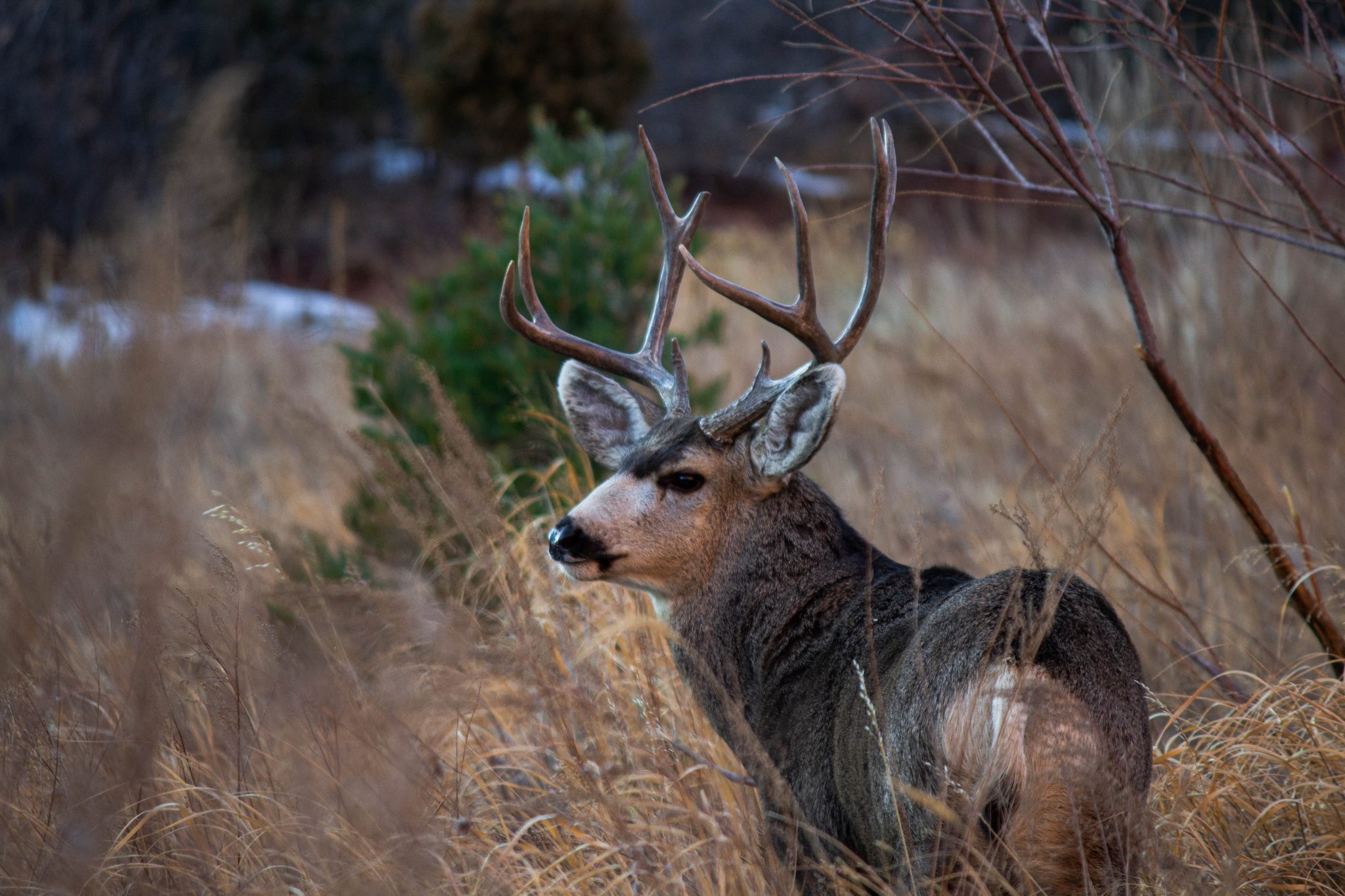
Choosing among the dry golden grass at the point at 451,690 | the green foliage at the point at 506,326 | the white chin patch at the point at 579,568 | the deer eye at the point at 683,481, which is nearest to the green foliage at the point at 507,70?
the green foliage at the point at 506,326

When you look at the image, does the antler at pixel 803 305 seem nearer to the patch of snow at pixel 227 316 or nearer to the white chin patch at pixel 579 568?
the white chin patch at pixel 579 568

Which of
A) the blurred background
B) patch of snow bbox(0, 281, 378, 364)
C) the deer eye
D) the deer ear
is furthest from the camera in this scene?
patch of snow bbox(0, 281, 378, 364)

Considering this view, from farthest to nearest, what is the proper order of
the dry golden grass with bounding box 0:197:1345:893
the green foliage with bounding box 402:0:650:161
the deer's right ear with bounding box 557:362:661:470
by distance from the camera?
1. the green foliage with bounding box 402:0:650:161
2. the deer's right ear with bounding box 557:362:661:470
3. the dry golden grass with bounding box 0:197:1345:893

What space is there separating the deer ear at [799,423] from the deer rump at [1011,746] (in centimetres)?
60

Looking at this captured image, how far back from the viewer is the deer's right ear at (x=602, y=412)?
350 centimetres

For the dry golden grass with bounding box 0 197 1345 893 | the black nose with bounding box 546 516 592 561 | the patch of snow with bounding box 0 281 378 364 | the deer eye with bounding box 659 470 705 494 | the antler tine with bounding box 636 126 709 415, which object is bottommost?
the patch of snow with bounding box 0 281 378 364

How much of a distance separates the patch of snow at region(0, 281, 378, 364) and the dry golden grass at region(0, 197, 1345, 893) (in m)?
2.88

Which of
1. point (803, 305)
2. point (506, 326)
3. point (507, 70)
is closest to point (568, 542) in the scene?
point (803, 305)

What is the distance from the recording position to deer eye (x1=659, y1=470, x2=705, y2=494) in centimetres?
307

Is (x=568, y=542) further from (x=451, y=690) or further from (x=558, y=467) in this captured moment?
(x=558, y=467)

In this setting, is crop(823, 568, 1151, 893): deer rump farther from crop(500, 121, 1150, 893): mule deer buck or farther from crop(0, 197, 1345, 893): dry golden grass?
crop(0, 197, 1345, 893): dry golden grass

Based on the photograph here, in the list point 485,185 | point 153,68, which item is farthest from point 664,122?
point 153,68

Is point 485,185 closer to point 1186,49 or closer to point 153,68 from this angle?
point 153,68

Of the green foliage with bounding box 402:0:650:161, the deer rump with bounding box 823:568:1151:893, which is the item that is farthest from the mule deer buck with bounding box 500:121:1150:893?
the green foliage with bounding box 402:0:650:161
